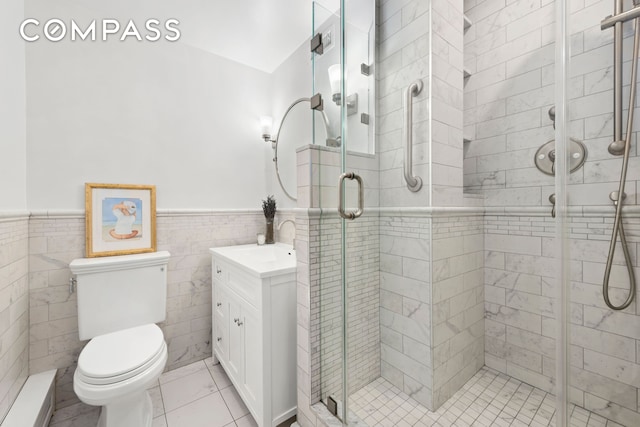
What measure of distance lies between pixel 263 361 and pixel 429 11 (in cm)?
182

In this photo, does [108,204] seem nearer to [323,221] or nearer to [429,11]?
[323,221]

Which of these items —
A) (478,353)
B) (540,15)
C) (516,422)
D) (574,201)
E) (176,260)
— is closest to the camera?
(574,201)

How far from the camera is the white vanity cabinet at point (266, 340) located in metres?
1.19

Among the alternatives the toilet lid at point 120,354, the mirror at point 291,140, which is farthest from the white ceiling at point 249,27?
the toilet lid at point 120,354

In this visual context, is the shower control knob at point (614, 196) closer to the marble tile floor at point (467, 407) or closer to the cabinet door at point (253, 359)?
the marble tile floor at point (467, 407)

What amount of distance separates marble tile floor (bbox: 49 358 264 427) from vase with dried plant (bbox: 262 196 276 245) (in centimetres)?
98

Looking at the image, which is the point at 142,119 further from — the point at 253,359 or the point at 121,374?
the point at 253,359

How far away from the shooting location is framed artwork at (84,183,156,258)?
1.54m

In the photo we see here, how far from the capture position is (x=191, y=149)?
188 cm

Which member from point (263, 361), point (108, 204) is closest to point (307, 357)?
point (263, 361)

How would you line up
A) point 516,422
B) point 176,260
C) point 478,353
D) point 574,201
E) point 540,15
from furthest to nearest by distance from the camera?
1. point 176,260
2. point 478,353
3. point 540,15
4. point 516,422
5. point 574,201

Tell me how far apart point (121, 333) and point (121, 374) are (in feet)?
1.27

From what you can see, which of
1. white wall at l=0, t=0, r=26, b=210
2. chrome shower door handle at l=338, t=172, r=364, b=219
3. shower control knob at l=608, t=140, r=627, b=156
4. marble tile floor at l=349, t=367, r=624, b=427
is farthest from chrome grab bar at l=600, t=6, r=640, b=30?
white wall at l=0, t=0, r=26, b=210

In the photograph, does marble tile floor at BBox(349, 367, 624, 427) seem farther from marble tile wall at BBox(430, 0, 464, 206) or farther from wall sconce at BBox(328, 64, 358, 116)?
wall sconce at BBox(328, 64, 358, 116)
